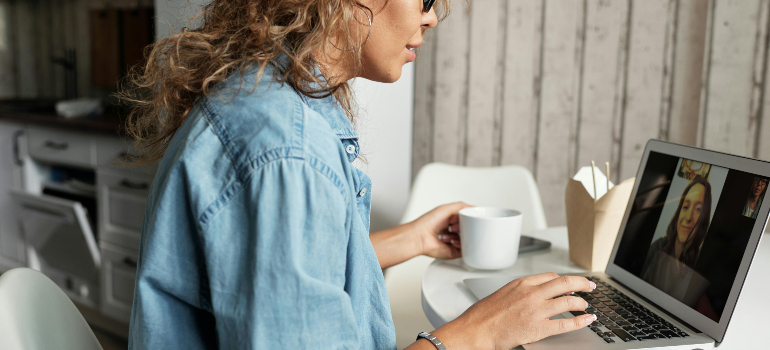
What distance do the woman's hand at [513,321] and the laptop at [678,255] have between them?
0.9 inches

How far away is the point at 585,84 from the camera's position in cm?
195

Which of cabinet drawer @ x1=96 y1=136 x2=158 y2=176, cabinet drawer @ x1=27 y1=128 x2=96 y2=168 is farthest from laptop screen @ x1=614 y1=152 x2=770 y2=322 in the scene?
cabinet drawer @ x1=27 y1=128 x2=96 y2=168

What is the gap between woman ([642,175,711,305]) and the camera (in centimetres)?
72

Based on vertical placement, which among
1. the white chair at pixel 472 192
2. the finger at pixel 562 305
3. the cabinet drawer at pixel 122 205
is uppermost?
the finger at pixel 562 305

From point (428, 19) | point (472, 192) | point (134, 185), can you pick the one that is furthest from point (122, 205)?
point (428, 19)

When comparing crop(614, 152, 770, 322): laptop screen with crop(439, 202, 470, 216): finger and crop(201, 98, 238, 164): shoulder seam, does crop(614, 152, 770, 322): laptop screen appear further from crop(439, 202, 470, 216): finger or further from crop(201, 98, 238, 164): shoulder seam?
crop(201, 98, 238, 164): shoulder seam

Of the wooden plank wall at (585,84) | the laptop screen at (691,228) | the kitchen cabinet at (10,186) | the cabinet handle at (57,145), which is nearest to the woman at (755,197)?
the laptop screen at (691,228)

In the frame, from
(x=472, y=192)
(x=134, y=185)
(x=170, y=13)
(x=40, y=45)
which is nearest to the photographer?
(x=472, y=192)

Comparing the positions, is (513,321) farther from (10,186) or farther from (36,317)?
(10,186)

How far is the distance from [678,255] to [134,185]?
1.91 metres

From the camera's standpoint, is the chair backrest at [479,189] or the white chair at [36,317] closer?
the white chair at [36,317]

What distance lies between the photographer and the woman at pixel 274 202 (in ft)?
1.58

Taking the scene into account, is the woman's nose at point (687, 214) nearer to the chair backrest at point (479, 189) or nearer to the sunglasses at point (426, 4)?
the sunglasses at point (426, 4)

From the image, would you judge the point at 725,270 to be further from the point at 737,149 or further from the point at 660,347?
the point at 737,149
